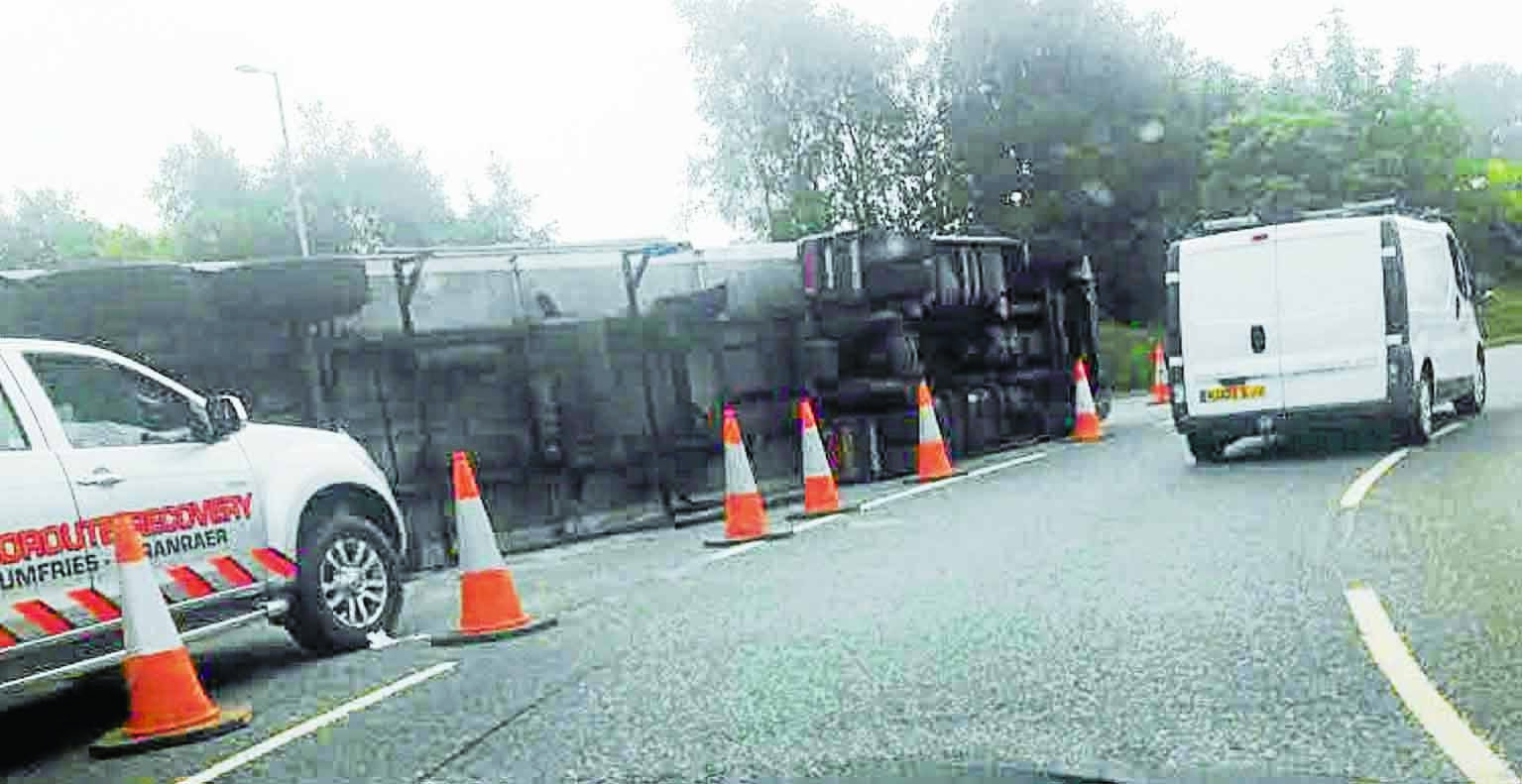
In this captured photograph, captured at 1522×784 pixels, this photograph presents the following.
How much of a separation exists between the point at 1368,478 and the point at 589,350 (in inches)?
256

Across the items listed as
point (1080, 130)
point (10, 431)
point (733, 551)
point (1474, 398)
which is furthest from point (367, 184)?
point (10, 431)

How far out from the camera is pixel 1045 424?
63.8ft

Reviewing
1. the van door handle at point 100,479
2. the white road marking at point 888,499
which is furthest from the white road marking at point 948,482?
the van door handle at point 100,479

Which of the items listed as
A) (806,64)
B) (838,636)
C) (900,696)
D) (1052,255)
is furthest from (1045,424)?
(806,64)

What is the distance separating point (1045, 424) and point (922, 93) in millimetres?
30466

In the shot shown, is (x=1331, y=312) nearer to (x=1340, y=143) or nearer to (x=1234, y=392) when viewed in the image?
(x=1234, y=392)

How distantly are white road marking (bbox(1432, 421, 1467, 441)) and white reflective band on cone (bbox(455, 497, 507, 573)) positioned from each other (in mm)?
10291

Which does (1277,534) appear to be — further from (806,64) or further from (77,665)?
(806,64)

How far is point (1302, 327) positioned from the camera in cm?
1398

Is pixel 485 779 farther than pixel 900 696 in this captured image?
No

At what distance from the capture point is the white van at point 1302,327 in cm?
1376

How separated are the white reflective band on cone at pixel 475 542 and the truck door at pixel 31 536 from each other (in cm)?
204

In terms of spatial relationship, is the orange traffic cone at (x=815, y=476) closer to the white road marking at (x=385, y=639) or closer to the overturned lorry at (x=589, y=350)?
the overturned lorry at (x=589, y=350)

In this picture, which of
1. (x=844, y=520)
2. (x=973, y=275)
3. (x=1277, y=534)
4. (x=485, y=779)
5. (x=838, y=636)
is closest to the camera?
(x=485, y=779)
